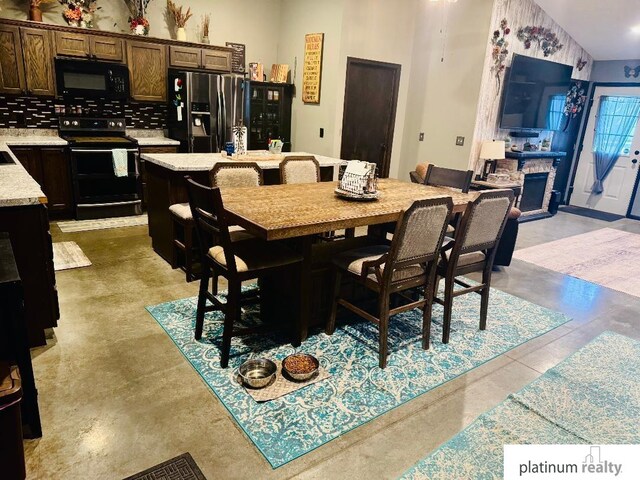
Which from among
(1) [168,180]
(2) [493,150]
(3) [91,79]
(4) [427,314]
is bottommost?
(4) [427,314]

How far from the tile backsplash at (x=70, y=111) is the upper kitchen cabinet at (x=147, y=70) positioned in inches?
12.8

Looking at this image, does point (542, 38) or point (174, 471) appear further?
point (542, 38)

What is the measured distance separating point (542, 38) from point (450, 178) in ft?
14.0

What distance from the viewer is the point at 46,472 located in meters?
1.80

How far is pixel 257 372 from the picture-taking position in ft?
8.05

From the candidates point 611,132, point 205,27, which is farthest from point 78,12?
point 611,132

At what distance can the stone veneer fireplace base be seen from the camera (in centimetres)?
664

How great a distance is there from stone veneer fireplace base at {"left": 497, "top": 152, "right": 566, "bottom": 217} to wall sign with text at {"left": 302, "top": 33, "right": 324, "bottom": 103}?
3008mm

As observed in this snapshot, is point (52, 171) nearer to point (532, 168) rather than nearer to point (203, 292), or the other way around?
point (203, 292)

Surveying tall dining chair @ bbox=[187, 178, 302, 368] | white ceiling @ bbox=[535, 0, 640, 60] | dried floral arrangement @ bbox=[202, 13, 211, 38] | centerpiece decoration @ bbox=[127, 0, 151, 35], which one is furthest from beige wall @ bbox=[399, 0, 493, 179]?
tall dining chair @ bbox=[187, 178, 302, 368]

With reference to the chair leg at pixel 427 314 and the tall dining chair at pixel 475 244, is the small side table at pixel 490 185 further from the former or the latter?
the chair leg at pixel 427 314

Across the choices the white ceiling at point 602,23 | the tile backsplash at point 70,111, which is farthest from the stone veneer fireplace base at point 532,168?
the tile backsplash at point 70,111

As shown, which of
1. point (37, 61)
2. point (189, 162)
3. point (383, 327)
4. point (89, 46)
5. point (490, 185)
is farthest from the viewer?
point (490, 185)

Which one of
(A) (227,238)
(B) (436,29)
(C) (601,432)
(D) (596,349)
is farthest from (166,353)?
(B) (436,29)
